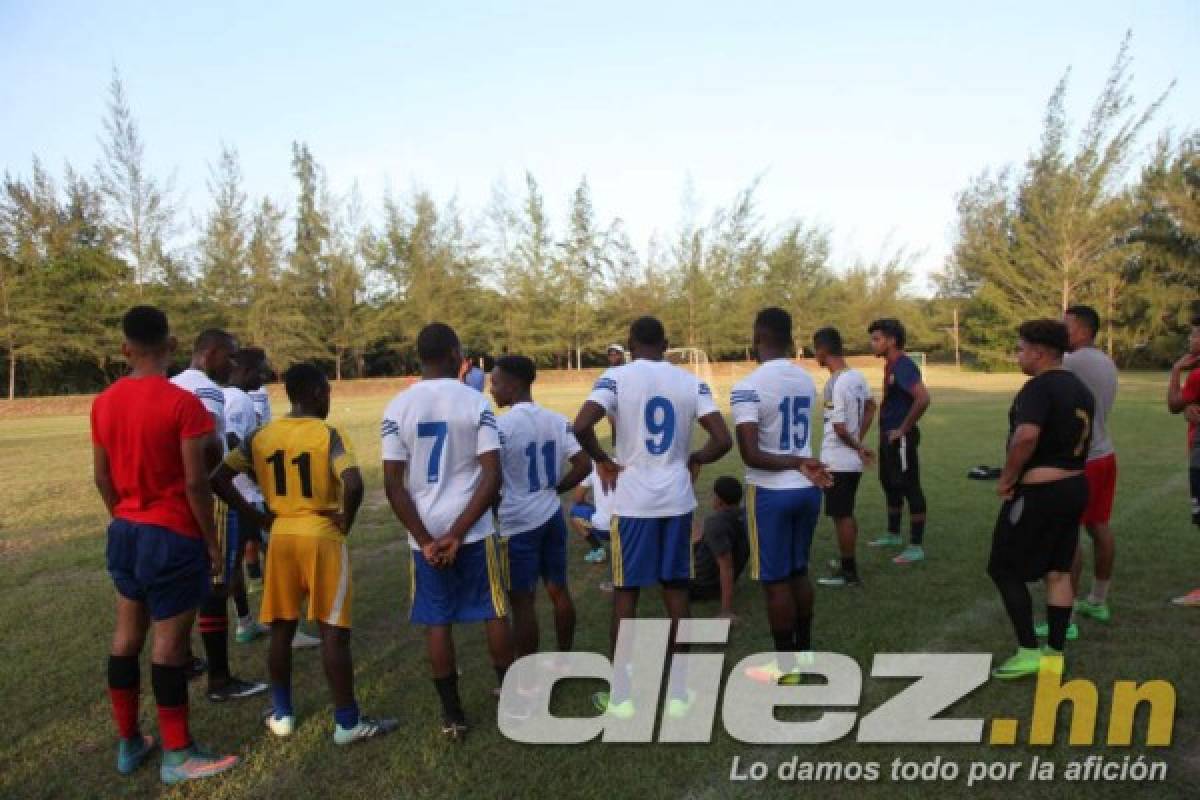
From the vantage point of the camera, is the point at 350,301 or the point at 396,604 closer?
the point at 396,604

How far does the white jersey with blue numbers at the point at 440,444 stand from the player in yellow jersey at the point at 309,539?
13.4 inches

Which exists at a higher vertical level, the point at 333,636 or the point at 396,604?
the point at 333,636

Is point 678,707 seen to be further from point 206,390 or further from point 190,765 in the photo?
point 206,390

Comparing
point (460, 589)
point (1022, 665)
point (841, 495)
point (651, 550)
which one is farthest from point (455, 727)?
point (841, 495)

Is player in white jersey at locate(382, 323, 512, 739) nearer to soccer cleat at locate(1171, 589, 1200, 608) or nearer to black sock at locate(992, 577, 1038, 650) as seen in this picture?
black sock at locate(992, 577, 1038, 650)

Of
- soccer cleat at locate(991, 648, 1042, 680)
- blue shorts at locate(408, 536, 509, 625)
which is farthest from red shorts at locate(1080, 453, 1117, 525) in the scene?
blue shorts at locate(408, 536, 509, 625)

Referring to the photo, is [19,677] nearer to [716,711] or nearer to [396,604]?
[396,604]

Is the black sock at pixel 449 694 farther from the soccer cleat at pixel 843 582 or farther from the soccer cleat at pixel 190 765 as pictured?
the soccer cleat at pixel 843 582

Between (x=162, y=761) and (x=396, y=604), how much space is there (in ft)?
7.79

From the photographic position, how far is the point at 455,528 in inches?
142

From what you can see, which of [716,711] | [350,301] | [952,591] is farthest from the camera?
[350,301]

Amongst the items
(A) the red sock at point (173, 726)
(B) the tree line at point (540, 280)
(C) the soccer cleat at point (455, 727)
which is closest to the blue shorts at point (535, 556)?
(C) the soccer cleat at point (455, 727)

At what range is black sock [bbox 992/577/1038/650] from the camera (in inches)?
163

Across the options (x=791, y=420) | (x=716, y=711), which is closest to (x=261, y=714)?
(x=716, y=711)
